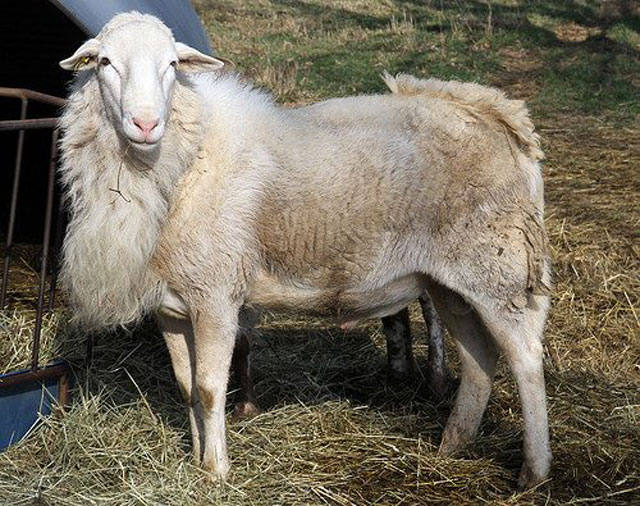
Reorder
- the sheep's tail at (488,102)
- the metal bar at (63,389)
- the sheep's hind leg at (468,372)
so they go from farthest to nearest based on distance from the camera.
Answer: the metal bar at (63,389)
the sheep's hind leg at (468,372)
the sheep's tail at (488,102)

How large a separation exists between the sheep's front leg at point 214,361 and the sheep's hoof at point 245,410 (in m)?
0.85

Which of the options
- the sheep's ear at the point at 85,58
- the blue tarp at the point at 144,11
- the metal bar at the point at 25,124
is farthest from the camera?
the blue tarp at the point at 144,11

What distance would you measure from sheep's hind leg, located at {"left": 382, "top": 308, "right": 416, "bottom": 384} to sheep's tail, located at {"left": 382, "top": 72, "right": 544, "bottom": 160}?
4.66ft

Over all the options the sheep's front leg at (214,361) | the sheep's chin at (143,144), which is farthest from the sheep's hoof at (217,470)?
the sheep's chin at (143,144)

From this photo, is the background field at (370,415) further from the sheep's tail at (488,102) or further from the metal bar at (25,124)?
the sheep's tail at (488,102)

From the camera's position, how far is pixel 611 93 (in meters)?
12.0

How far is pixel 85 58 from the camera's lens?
13.8ft

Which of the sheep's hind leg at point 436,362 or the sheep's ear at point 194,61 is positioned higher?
the sheep's ear at point 194,61

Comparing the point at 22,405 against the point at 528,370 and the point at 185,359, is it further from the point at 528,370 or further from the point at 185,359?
the point at 528,370

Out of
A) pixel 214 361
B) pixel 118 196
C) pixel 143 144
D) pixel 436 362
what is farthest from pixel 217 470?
pixel 436 362

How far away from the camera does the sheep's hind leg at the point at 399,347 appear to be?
5.77 meters

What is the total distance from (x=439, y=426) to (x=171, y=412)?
1.36 meters

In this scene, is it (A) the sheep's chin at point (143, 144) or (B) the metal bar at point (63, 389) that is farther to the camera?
(B) the metal bar at point (63, 389)

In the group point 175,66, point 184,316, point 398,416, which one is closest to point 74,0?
point 175,66
